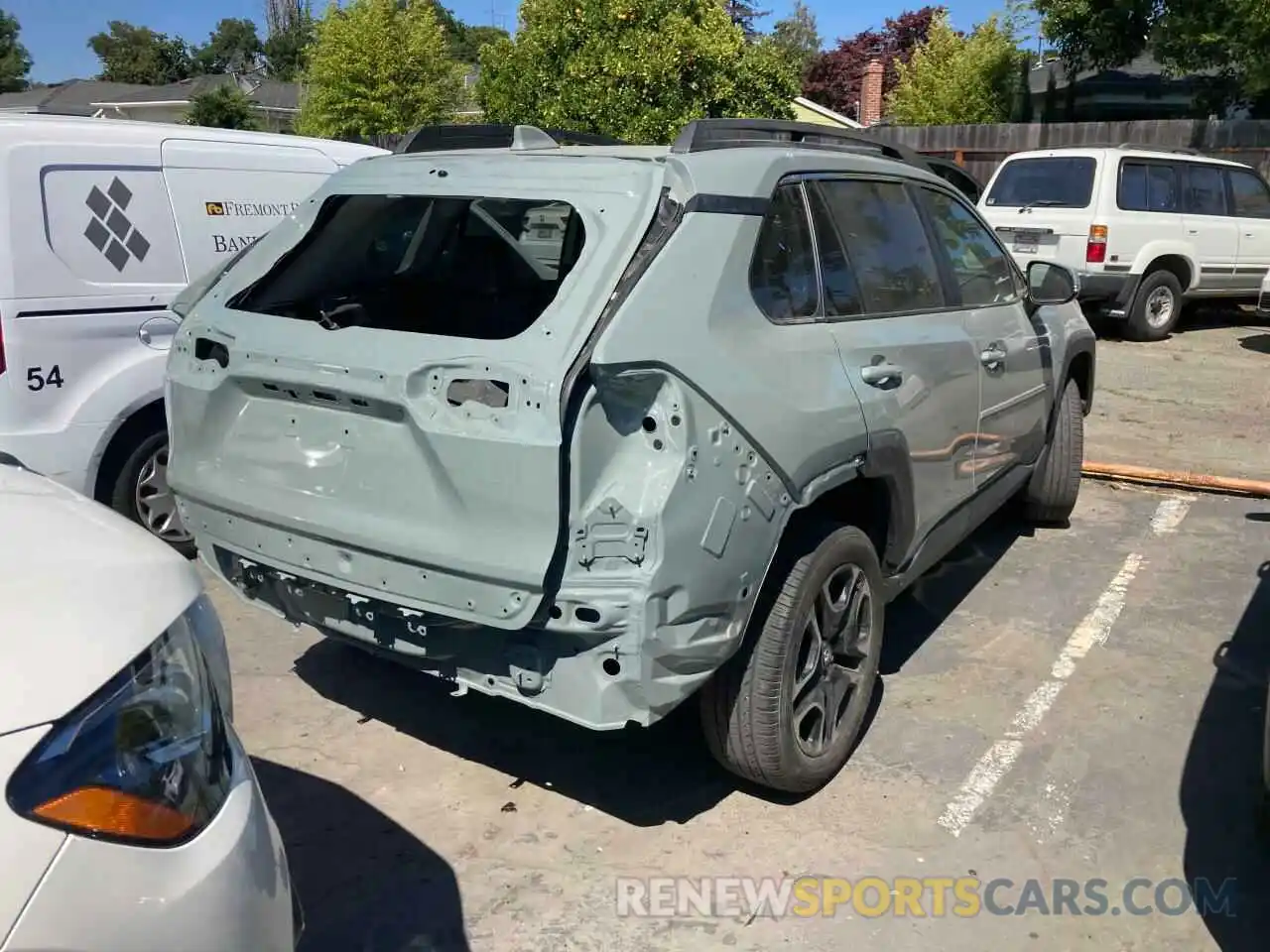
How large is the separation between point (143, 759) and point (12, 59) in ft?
293

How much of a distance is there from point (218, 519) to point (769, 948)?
6.37 feet

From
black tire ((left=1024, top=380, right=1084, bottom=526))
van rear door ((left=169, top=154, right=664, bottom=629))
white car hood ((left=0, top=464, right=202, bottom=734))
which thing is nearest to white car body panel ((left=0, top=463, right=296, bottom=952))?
white car hood ((left=0, top=464, right=202, bottom=734))

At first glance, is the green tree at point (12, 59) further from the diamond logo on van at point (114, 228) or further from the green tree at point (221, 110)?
the diamond logo on van at point (114, 228)

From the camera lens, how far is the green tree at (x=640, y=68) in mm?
12742

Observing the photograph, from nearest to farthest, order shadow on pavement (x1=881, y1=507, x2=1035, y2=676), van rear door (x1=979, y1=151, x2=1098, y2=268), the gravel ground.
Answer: shadow on pavement (x1=881, y1=507, x2=1035, y2=676) < the gravel ground < van rear door (x1=979, y1=151, x2=1098, y2=268)

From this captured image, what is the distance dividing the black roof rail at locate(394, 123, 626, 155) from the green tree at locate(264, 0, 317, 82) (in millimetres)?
70506

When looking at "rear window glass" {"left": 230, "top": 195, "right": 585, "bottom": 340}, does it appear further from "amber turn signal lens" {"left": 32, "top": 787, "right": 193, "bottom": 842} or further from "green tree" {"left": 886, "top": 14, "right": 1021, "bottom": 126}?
"green tree" {"left": 886, "top": 14, "right": 1021, "bottom": 126}

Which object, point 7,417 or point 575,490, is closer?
point 575,490

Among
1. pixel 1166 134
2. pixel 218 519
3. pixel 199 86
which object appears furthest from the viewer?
pixel 199 86

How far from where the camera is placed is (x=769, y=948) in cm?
283

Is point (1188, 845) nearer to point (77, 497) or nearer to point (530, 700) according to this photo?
point (530, 700)

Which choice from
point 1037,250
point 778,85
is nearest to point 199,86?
point 778,85

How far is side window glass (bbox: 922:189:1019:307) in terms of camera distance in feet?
14.2

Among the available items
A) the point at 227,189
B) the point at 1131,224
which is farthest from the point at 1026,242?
the point at 227,189
